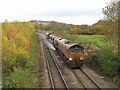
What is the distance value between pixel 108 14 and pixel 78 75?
7.77 meters

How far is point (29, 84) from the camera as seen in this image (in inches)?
466

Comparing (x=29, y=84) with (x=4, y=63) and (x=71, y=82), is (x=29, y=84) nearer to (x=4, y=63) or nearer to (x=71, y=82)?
(x=71, y=82)

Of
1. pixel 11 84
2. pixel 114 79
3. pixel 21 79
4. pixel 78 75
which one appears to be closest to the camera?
pixel 11 84

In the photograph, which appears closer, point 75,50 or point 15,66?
→ point 15,66

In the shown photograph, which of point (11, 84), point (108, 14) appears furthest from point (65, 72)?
point (108, 14)

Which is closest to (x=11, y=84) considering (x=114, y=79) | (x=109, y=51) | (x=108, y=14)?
(x=114, y=79)

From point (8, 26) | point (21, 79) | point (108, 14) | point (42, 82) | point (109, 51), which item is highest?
point (108, 14)

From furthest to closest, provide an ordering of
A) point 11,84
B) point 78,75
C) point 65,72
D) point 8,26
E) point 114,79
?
point 8,26 < point 65,72 < point 78,75 < point 114,79 < point 11,84

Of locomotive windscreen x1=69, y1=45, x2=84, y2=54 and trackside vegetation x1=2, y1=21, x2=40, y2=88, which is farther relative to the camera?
locomotive windscreen x1=69, y1=45, x2=84, y2=54

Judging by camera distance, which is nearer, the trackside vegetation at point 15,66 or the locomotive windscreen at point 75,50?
the trackside vegetation at point 15,66

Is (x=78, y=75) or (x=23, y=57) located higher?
(x=23, y=57)

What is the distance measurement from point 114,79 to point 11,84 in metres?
9.16

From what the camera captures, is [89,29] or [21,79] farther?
[89,29]

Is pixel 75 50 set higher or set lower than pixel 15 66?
higher
